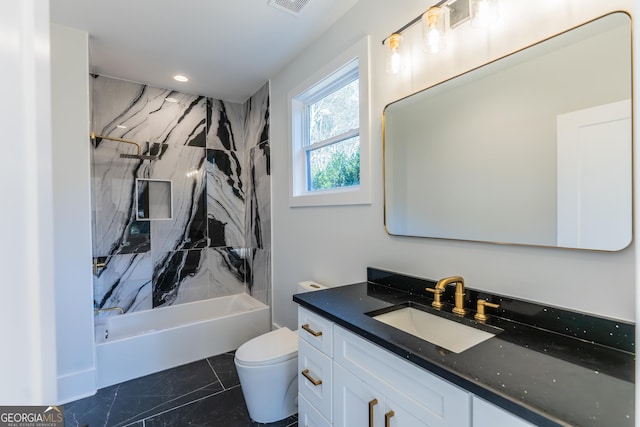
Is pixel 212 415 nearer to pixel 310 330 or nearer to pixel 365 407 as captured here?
pixel 310 330

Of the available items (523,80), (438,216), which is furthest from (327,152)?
(523,80)

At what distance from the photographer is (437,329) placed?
3.96 ft

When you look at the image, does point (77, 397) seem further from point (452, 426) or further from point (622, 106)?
point (622, 106)

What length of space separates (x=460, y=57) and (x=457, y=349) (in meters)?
1.24

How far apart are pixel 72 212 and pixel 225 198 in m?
1.50

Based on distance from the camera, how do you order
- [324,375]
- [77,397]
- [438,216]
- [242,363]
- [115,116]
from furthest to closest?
1. [115,116]
2. [77,397]
3. [242,363]
4. [438,216]
5. [324,375]

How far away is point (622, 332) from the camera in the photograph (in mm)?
850

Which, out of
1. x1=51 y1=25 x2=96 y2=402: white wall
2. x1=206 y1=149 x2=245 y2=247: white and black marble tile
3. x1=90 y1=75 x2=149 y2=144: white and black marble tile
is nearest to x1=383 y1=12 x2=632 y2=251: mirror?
x1=51 y1=25 x2=96 y2=402: white wall

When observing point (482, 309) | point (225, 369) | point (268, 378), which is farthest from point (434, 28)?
point (225, 369)

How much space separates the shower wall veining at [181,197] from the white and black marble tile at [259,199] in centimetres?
1

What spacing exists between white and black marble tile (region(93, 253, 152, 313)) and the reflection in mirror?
1.38ft

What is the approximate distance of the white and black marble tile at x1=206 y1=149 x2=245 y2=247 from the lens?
130 inches

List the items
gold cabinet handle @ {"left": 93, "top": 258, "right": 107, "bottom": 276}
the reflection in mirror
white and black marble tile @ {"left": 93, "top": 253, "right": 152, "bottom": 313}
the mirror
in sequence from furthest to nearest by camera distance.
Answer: the reflection in mirror, white and black marble tile @ {"left": 93, "top": 253, "right": 152, "bottom": 313}, gold cabinet handle @ {"left": 93, "top": 258, "right": 107, "bottom": 276}, the mirror

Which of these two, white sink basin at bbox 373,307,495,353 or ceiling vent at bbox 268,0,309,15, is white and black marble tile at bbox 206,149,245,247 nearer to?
ceiling vent at bbox 268,0,309,15
